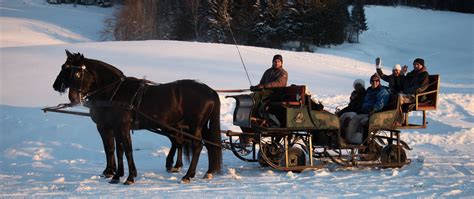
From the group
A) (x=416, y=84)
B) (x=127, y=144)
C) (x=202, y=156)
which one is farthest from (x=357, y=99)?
(x=127, y=144)

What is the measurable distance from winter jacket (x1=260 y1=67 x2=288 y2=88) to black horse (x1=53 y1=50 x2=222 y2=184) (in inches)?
39.0

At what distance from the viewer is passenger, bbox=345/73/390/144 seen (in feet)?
28.8

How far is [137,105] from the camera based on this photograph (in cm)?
774

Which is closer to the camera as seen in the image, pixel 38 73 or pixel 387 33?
pixel 38 73

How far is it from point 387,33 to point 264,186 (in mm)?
46508

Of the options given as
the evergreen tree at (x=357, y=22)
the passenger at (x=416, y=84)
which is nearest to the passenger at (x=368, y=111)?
the passenger at (x=416, y=84)

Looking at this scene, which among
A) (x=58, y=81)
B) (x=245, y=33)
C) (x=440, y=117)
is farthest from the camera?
(x=245, y=33)

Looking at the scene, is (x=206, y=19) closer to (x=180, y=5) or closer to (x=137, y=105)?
(x=180, y=5)

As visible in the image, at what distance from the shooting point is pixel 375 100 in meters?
8.90

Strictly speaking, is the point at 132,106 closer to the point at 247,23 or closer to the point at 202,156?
the point at 202,156

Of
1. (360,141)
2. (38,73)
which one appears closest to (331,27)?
(38,73)

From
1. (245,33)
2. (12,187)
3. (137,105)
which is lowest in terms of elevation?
(12,187)

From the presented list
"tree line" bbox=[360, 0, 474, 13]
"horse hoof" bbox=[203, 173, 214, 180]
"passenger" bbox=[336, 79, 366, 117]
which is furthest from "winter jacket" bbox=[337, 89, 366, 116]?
"tree line" bbox=[360, 0, 474, 13]

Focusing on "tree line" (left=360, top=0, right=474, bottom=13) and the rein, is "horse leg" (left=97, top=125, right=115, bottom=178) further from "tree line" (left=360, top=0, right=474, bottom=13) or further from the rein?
"tree line" (left=360, top=0, right=474, bottom=13)
